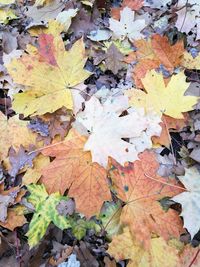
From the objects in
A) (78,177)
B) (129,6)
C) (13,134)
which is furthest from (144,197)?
(129,6)

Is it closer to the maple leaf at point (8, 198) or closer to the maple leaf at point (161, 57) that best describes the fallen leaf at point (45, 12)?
the maple leaf at point (161, 57)

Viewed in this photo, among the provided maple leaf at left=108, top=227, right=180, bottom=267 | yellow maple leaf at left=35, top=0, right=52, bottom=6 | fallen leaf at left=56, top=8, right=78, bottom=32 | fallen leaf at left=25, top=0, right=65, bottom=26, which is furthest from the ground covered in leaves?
yellow maple leaf at left=35, top=0, right=52, bottom=6

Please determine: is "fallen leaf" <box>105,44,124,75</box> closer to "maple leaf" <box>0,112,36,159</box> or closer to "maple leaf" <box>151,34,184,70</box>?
"maple leaf" <box>151,34,184,70</box>

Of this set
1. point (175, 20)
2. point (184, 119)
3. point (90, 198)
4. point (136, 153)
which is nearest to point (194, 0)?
point (175, 20)

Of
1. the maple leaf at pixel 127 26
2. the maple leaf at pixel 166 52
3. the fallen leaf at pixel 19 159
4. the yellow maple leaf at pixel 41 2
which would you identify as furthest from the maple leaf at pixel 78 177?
the yellow maple leaf at pixel 41 2

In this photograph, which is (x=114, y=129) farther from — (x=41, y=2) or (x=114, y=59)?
(x=41, y=2)

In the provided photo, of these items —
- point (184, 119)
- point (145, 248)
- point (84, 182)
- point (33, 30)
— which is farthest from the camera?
point (33, 30)

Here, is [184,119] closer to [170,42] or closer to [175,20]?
[170,42]
